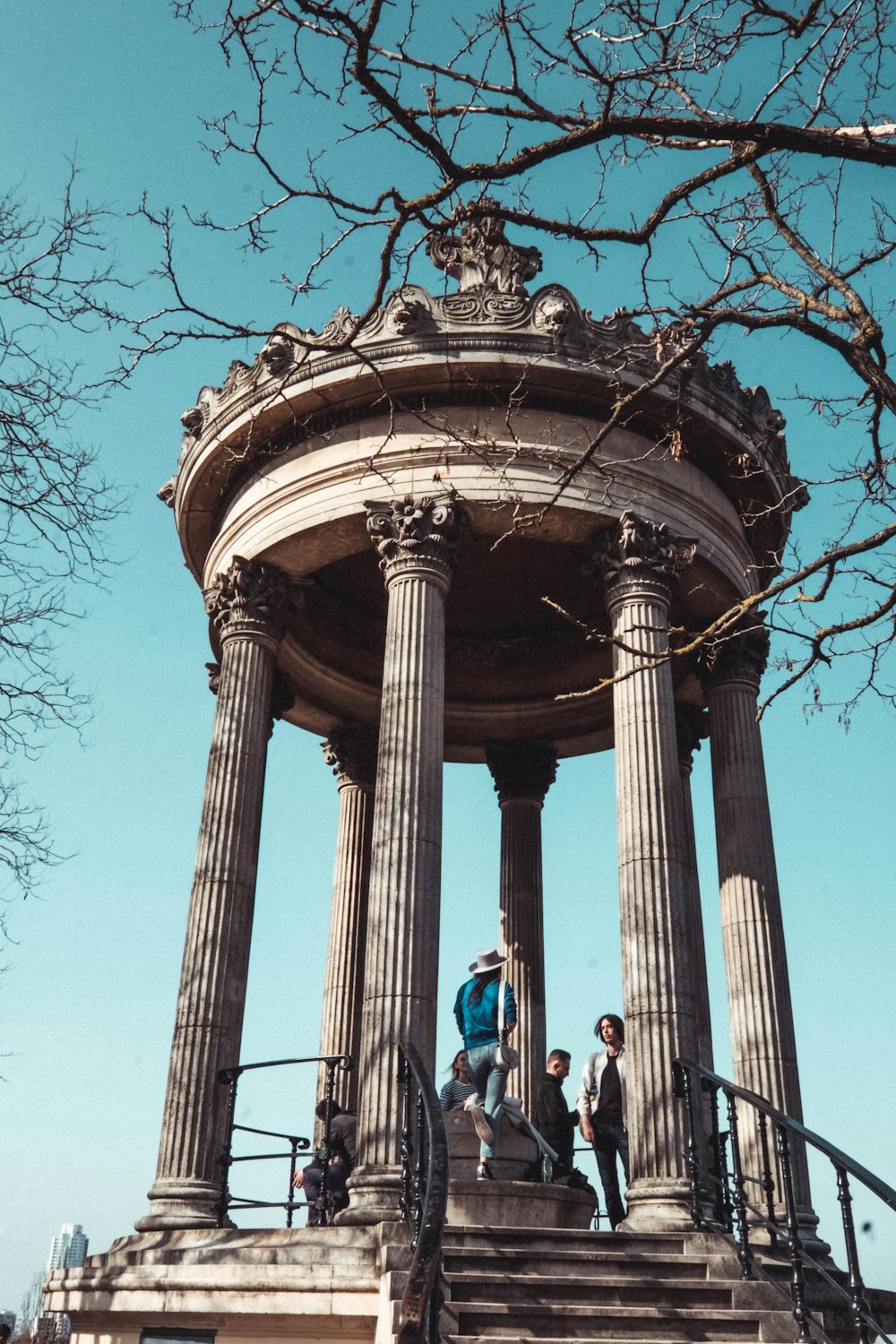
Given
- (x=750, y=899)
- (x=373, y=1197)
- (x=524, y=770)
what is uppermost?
(x=524, y=770)

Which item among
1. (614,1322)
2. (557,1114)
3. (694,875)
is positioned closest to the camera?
(614,1322)

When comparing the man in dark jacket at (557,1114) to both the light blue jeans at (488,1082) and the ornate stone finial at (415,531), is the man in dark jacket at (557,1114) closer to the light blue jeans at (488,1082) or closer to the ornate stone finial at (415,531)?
the light blue jeans at (488,1082)

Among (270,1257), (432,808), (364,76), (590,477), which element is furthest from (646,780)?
(364,76)

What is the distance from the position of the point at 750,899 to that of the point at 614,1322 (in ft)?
24.9

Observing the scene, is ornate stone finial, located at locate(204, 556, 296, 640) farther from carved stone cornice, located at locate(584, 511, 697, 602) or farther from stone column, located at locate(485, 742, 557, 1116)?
stone column, located at locate(485, 742, 557, 1116)

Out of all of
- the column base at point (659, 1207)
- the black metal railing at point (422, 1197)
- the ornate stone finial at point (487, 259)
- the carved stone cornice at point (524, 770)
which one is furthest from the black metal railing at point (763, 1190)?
the ornate stone finial at point (487, 259)

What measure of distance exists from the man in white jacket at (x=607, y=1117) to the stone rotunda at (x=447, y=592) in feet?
3.49

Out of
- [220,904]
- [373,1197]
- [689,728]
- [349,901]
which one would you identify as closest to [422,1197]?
[373,1197]

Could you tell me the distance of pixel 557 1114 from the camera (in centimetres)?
1609

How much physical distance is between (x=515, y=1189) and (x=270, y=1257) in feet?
9.49

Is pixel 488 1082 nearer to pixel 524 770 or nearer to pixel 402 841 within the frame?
pixel 402 841

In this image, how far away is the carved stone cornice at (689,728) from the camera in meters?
21.3

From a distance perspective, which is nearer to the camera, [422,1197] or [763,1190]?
[422,1197]

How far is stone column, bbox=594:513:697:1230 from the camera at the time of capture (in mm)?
13359
